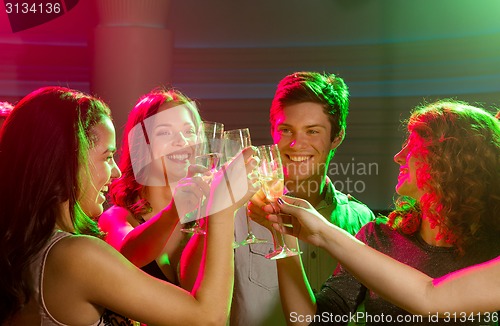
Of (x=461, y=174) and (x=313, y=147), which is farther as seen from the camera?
(x=313, y=147)

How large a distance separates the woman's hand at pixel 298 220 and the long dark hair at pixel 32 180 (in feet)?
1.76

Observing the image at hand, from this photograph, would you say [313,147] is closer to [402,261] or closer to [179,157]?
[179,157]

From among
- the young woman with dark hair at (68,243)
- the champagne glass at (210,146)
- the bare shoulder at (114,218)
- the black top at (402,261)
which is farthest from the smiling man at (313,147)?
the young woman with dark hair at (68,243)

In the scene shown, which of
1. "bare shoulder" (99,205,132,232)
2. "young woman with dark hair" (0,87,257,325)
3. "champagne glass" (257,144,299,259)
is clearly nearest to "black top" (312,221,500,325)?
"champagne glass" (257,144,299,259)

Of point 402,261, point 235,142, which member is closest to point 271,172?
point 235,142

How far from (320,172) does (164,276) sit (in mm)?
800

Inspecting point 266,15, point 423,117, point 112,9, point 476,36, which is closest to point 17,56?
point 112,9

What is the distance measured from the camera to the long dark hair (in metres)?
1.46

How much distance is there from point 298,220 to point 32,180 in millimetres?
688

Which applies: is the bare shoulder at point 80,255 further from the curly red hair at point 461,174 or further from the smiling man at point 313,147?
the smiling man at point 313,147

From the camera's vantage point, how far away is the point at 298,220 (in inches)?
71.5

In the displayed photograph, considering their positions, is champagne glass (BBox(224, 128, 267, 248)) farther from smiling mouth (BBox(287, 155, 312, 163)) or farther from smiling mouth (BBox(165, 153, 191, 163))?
smiling mouth (BBox(287, 155, 312, 163))

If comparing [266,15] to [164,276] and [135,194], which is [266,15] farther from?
[164,276]

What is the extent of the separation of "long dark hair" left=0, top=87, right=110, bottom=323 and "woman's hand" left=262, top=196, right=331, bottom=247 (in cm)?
54
